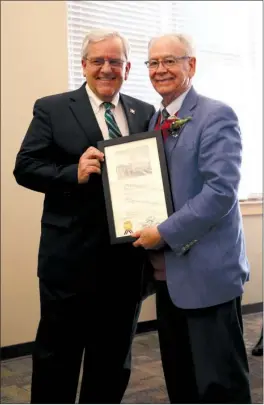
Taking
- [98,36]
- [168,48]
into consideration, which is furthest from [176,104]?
[98,36]

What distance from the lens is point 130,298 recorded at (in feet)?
6.46

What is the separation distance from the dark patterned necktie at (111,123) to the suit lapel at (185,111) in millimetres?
270

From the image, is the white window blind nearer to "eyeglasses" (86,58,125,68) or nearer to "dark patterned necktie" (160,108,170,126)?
"eyeglasses" (86,58,125,68)

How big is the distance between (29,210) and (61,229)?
5.19 ft

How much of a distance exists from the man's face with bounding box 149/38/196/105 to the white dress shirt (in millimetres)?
268

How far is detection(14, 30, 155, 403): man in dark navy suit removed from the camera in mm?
1854

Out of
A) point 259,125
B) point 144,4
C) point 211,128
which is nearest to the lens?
point 211,128

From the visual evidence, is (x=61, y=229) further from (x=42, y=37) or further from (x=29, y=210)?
(x=42, y=37)

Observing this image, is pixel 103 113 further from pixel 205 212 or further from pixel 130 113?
pixel 205 212

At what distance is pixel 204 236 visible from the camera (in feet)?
5.33

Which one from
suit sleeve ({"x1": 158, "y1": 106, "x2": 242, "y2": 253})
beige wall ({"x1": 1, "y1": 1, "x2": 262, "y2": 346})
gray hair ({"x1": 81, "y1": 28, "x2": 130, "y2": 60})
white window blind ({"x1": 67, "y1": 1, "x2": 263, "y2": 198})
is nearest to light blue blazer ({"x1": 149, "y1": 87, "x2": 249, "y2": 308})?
suit sleeve ({"x1": 158, "y1": 106, "x2": 242, "y2": 253})

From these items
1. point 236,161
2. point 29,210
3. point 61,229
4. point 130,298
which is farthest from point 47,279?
point 29,210

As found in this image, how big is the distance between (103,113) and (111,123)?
65 millimetres

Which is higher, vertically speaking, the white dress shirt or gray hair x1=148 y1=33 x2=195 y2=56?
gray hair x1=148 y1=33 x2=195 y2=56
